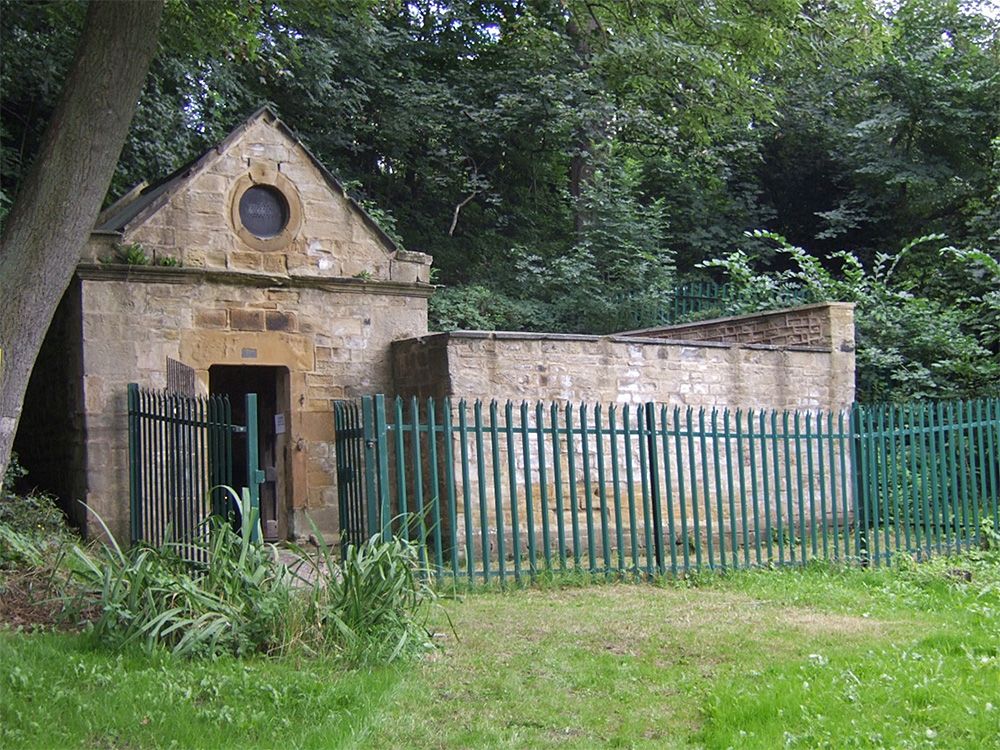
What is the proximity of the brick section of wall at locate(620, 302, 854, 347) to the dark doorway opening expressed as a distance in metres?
5.19

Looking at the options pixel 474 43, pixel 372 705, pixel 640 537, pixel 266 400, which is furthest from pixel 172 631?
pixel 474 43

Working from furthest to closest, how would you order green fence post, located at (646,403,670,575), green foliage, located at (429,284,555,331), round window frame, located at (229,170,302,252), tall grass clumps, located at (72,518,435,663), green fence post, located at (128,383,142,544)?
Result: green foliage, located at (429,284,555,331), round window frame, located at (229,170,302,252), green fence post, located at (128,383,142,544), green fence post, located at (646,403,670,575), tall grass clumps, located at (72,518,435,663)

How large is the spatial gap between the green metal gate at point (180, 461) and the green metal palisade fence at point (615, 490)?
0.98m

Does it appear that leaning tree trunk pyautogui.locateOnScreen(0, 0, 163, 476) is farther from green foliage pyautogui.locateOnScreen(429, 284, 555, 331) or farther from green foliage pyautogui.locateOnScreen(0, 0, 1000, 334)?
green foliage pyautogui.locateOnScreen(429, 284, 555, 331)

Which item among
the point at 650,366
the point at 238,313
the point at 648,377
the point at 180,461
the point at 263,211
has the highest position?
the point at 263,211

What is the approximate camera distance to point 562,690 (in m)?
5.55

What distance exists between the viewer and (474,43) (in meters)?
21.5

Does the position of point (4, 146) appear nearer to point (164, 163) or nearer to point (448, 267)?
point (164, 163)

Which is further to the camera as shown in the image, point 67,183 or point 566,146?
point 566,146

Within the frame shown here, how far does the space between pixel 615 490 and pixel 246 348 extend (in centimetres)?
453

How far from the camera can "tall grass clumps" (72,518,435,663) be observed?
577 cm

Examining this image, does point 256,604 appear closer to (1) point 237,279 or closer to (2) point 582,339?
(1) point 237,279

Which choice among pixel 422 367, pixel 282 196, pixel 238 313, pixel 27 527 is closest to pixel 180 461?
pixel 27 527

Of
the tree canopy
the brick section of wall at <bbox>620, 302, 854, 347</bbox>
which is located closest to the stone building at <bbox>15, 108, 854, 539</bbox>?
the brick section of wall at <bbox>620, 302, 854, 347</bbox>
